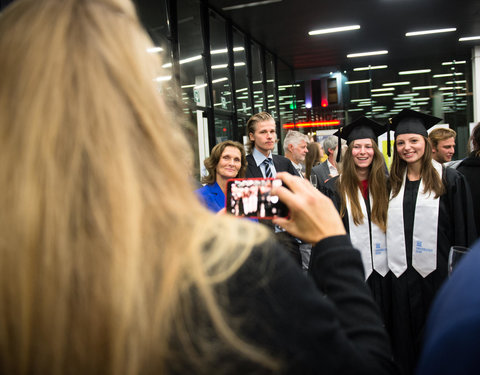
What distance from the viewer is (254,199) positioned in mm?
1279

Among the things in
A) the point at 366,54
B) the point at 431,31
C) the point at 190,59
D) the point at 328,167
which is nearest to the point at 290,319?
the point at 328,167

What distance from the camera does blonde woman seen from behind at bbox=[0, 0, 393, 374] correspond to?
51 cm

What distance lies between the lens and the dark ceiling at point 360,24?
26.5 feet

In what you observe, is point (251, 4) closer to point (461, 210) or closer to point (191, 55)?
point (191, 55)

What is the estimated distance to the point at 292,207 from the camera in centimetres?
89

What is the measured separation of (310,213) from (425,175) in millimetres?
2606

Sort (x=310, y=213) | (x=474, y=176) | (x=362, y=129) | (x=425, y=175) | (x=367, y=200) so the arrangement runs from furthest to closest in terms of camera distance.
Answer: (x=474, y=176), (x=362, y=129), (x=367, y=200), (x=425, y=175), (x=310, y=213)

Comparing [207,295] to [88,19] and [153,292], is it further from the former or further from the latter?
[88,19]

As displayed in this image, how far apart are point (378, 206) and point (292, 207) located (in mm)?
2530

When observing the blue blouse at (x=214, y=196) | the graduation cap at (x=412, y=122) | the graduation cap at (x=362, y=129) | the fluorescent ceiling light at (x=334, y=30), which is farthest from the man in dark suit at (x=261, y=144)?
the fluorescent ceiling light at (x=334, y=30)

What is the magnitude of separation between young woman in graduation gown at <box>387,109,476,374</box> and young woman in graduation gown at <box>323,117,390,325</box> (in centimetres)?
8

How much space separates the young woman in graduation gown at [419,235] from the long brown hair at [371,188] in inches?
3.1

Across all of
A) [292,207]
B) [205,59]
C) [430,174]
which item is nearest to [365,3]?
[205,59]

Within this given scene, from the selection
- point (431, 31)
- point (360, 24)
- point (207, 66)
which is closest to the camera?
point (207, 66)
